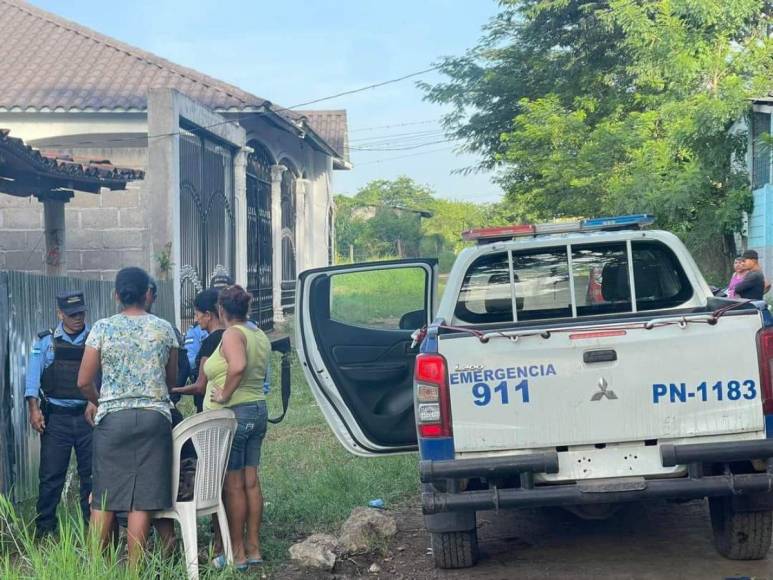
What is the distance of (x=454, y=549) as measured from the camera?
5.78 metres

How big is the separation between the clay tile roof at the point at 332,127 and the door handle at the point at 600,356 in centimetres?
2375

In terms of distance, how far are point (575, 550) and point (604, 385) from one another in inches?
58.1

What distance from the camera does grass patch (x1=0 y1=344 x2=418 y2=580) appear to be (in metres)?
4.91

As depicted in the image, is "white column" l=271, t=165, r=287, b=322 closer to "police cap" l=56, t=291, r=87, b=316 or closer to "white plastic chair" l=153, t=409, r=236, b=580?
"police cap" l=56, t=291, r=87, b=316

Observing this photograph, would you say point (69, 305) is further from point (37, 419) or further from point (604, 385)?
point (604, 385)

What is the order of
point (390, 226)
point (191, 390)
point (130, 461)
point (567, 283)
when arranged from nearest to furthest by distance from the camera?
point (130, 461) < point (191, 390) < point (567, 283) < point (390, 226)

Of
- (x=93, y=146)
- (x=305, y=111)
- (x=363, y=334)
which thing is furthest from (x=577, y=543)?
(x=305, y=111)

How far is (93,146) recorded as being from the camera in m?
15.0

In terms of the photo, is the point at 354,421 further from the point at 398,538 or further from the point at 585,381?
the point at 585,381

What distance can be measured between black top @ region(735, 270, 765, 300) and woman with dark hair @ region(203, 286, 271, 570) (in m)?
8.92

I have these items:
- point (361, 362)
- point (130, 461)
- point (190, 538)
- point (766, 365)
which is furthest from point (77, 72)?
point (766, 365)

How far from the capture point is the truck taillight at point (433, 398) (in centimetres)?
531

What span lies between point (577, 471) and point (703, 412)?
2.24 ft

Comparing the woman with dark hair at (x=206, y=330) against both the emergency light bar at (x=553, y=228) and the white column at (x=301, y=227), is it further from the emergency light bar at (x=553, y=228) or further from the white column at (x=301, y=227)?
the white column at (x=301, y=227)
